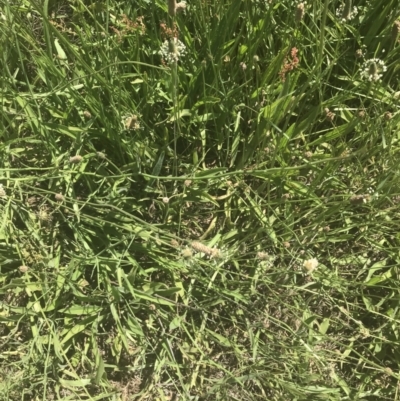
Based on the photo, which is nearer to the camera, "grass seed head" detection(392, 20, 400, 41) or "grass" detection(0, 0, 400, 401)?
"grass seed head" detection(392, 20, 400, 41)

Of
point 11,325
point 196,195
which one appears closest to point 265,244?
point 196,195

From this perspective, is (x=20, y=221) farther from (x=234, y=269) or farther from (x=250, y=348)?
(x=250, y=348)

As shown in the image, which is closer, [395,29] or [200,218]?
[395,29]

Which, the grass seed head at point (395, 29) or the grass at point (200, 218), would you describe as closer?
the grass seed head at point (395, 29)

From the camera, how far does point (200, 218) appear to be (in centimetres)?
141

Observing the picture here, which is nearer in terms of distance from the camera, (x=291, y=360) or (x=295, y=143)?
(x=291, y=360)

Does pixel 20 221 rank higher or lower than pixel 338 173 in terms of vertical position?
lower

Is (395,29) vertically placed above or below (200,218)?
above

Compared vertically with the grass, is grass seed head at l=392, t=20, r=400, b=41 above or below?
above

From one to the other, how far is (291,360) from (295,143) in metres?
0.57

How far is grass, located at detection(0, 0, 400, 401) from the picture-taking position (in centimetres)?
129

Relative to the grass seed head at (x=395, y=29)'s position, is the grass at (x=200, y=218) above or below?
below

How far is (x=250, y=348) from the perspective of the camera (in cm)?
133

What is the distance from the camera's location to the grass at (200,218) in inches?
50.8
